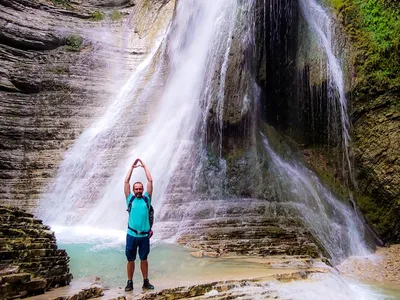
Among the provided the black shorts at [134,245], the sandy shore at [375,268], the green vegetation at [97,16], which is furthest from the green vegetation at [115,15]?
the black shorts at [134,245]

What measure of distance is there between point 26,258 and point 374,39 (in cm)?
1472

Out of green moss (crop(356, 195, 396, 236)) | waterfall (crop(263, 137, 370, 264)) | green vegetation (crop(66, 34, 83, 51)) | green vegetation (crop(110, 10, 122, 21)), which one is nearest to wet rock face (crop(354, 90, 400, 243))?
green moss (crop(356, 195, 396, 236))

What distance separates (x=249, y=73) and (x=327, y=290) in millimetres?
8561

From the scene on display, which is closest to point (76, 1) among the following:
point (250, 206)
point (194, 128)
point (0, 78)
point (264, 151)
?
point (0, 78)

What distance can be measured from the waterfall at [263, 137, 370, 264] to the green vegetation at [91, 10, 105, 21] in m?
15.7

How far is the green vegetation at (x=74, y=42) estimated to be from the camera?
881 inches

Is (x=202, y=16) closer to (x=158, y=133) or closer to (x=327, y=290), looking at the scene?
(x=158, y=133)

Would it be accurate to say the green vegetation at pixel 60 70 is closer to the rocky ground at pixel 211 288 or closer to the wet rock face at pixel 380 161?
the wet rock face at pixel 380 161

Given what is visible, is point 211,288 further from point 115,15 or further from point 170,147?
point 115,15

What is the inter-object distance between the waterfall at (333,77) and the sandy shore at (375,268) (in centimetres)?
367

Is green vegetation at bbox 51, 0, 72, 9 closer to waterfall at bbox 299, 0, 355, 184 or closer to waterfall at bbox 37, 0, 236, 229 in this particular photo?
waterfall at bbox 37, 0, 236, 229

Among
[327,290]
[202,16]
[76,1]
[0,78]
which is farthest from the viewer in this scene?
[76,1]

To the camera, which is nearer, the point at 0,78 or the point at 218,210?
the point at 218,210

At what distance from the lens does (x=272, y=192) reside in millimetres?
11898
